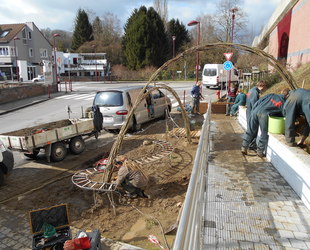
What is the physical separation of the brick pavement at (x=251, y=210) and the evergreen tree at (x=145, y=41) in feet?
159

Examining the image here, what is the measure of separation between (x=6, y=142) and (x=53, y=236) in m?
4.76

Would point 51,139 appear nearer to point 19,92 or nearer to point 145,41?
point 19,92

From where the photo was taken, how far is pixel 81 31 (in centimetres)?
6631

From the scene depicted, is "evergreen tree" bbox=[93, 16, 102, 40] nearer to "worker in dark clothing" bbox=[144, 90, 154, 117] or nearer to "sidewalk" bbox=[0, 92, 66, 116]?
"sidewalk" bbox=[0, 92, 66, 116]

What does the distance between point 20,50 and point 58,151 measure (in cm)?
4554

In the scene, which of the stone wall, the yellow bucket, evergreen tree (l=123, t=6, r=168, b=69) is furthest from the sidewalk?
evergreen tree (l=123, t=6, r=168, b=69)

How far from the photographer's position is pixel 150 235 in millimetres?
4133

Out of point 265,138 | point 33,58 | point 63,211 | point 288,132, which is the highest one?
point 33,58

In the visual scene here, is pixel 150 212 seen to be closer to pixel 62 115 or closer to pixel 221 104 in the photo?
pixel 221 104

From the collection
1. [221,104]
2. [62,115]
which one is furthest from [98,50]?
[221,104]

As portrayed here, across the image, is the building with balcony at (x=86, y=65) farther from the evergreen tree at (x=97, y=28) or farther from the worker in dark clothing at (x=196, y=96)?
the worker in dark clothing at (x=196, y=96)

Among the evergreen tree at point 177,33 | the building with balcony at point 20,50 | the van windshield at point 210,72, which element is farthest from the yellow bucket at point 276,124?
the evergreen tree at point 177,33

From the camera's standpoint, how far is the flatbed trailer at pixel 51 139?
23.2 feet

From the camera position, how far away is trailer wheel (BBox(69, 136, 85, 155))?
8.51m
